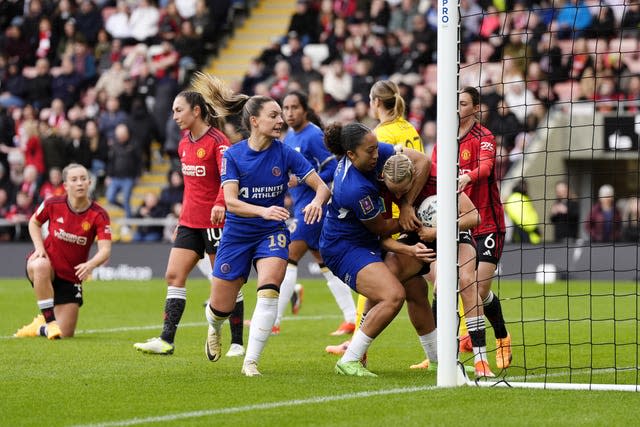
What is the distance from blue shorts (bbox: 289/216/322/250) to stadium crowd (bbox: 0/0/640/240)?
9.76 meters

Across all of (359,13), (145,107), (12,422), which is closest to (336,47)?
(359,13)

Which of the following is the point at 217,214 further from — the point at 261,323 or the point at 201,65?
the point at 201,65

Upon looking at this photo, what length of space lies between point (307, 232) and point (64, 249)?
99.8 inches

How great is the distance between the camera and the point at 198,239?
10.6 metres

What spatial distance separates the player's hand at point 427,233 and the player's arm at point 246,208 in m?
0.99

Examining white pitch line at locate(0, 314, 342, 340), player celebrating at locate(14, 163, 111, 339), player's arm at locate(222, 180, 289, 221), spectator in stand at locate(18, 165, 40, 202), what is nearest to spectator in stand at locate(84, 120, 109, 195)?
spectator in stand at locate(18, 165, 40, 202)

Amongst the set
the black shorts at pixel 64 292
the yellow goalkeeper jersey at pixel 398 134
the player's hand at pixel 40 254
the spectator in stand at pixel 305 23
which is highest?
the spectator in stand at pixel 305 23

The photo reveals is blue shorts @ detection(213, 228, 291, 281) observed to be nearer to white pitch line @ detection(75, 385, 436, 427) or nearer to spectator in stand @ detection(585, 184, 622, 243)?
white pitch line @ detection(75, 385, 436, 427)

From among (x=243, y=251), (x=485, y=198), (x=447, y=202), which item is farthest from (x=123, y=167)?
(x=447, y=202)

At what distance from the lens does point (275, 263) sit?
351 inches

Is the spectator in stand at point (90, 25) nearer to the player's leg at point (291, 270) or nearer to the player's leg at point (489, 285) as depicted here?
the player's leg at point (291, 270)

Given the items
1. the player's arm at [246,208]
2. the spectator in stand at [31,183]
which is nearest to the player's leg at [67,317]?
the player's arm at [246,208]

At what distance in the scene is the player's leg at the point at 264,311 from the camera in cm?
878

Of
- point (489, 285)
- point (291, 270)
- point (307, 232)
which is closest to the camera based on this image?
point (489, 285)
